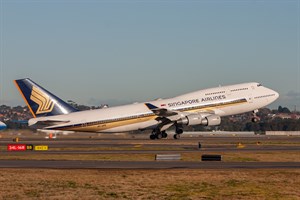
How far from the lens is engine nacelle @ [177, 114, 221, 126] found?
8506cm

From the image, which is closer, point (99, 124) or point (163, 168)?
point (163, 168)

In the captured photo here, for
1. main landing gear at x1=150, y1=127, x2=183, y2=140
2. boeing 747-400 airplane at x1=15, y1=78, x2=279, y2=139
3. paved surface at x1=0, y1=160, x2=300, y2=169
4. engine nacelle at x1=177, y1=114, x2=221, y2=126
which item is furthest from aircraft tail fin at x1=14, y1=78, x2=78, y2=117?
paved surface at x1=0, y1=160, x2=300, y2=169

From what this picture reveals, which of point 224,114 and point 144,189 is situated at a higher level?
point 224,114

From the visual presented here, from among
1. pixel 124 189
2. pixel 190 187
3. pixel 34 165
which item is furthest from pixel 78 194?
pixel 34 165

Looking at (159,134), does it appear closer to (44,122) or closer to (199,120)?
(199,120)

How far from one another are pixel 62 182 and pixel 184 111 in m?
53.3

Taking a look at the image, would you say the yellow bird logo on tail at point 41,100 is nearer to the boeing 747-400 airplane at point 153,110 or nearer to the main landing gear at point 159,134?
the boeing 747-400 airplane at point 153,110

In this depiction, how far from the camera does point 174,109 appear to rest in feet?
283

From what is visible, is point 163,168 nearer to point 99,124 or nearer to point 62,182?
point 62,182

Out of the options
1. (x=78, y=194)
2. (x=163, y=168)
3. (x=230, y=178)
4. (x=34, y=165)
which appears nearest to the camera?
(x=78, y=194)

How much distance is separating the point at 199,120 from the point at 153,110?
6986 millimetres

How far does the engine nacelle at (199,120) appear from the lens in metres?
85.1

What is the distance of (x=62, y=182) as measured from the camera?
34656 millimetres

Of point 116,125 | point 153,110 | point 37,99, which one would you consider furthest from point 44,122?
point 153,110
